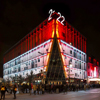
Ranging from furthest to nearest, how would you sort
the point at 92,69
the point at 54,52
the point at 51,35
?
the point at 92,69 < the point at 51,35 < the point at 54,52

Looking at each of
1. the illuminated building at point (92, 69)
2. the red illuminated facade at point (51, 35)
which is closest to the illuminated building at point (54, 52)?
the red illuminated facade at point (51, 35)

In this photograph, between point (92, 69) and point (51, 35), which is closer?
point (51, 35)

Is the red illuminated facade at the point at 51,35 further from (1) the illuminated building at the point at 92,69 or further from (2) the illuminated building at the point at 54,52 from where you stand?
(1) the illuminated building at the point at 92,69

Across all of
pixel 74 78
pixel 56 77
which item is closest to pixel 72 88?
pixel 56 77

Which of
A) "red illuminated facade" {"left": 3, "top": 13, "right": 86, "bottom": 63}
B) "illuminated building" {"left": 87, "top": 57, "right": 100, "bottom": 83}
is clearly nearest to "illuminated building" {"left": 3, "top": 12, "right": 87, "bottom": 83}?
"red illuminated facade" {"left": 3, "top": 13, "right": 86, "bottom": 63}

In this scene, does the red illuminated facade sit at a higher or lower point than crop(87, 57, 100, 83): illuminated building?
higher

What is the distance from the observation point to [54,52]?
208 ft

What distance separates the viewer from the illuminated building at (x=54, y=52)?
208 ft

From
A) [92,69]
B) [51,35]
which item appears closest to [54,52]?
[51,35]

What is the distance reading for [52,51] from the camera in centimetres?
6306

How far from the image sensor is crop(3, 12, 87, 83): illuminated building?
208ft

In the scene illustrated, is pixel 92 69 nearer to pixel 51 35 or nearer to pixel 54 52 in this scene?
pixel 54 52

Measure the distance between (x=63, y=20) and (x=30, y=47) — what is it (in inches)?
737

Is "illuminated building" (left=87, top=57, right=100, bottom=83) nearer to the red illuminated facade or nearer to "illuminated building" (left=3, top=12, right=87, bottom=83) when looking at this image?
"illuminated building" (left=3, top=12, right=87, bottom=83)
